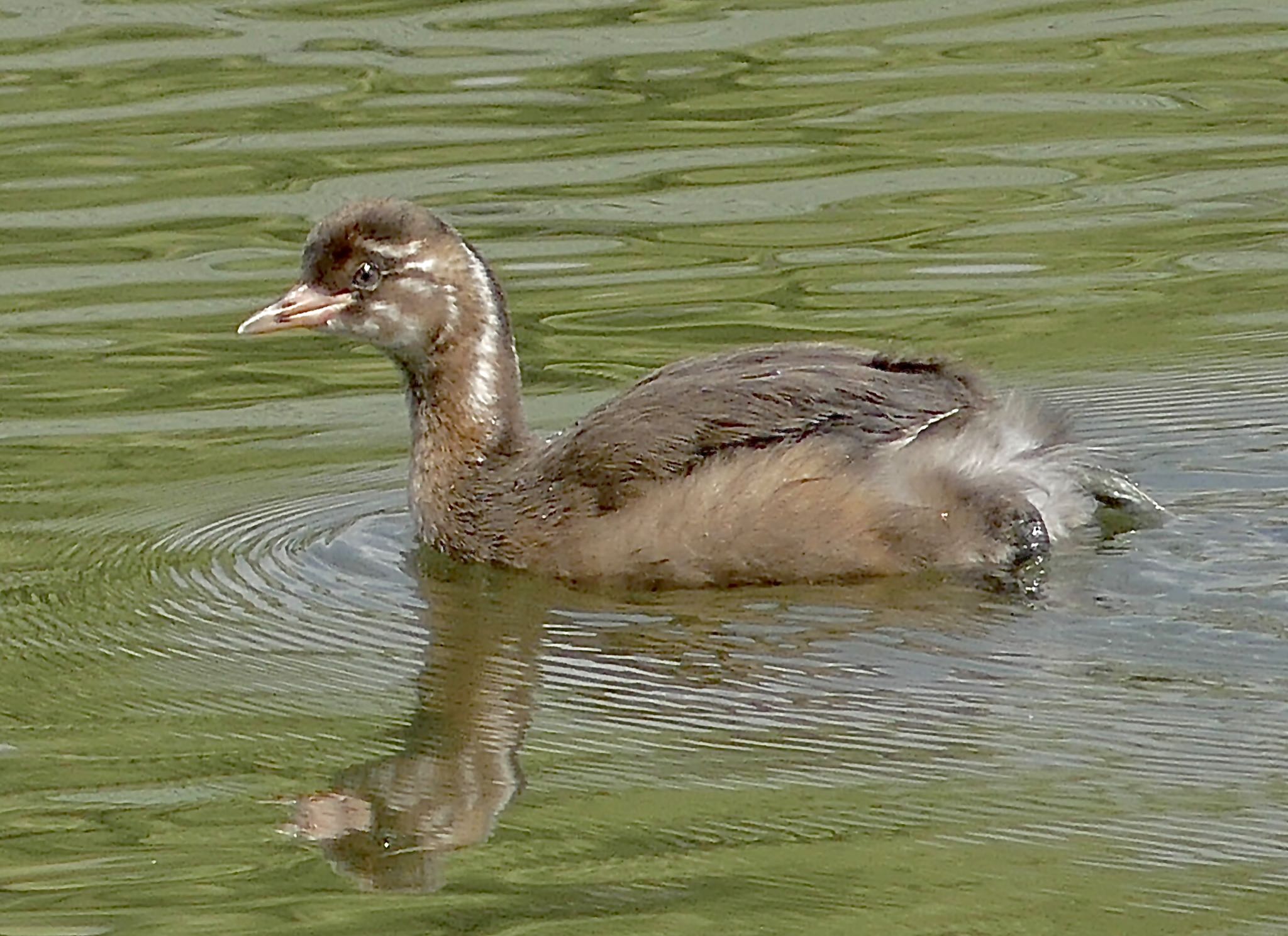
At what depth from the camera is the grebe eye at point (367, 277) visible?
8766 mm

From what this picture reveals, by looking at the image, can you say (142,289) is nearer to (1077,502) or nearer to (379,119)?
(379,119)

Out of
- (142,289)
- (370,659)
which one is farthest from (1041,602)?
(142,289)

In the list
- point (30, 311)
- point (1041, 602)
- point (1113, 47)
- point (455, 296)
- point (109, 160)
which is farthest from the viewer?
point (1113, 47)

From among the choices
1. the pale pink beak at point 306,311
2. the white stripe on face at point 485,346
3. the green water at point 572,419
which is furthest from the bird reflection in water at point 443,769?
the pale pink beak at point 306,311

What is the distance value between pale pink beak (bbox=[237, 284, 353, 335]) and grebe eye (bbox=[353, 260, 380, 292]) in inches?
1.5

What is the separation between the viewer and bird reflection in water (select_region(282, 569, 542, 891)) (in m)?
6.25

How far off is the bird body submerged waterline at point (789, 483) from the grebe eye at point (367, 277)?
655 mm

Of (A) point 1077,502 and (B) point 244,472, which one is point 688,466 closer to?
(A) point 1077,502

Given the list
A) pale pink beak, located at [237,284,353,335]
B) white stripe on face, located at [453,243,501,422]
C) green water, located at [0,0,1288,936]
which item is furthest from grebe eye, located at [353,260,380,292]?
green water, located at [0,0,1288,936]

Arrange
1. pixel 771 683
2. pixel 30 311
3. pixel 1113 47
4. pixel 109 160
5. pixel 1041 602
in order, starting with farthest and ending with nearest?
pixel 1113 47 → pixel 109 160 → pixel 30 311 → pixel 1041 602 → pixel 771 683

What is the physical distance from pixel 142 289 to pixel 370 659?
382 cm

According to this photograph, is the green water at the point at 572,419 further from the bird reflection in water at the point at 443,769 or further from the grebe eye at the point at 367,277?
the grebe eye at the point at 367,277

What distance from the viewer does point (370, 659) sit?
7.52 metres

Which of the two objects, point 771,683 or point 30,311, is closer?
point 771,683
